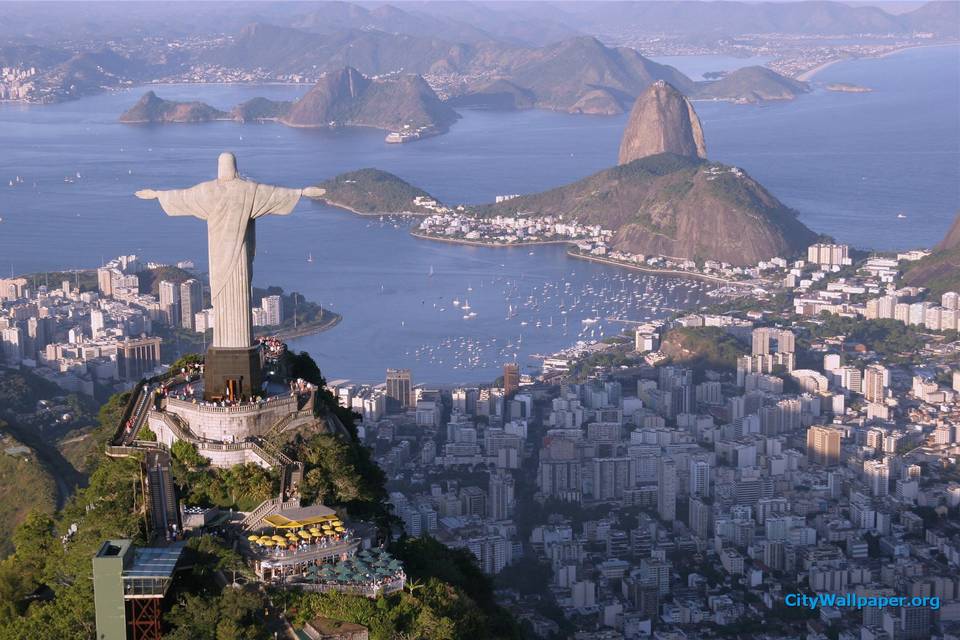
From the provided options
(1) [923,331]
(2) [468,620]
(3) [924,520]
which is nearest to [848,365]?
(1) [923,331]

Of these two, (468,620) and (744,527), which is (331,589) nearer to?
(468,620)

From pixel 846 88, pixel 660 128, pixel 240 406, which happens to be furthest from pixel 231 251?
pixel 846 88

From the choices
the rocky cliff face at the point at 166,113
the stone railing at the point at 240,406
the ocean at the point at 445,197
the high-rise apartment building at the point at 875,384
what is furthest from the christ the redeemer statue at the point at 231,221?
the rocky cliff face at the point at 166,113

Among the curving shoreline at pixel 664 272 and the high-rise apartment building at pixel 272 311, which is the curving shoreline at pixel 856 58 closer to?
the curving shoreline at pixel 664 272

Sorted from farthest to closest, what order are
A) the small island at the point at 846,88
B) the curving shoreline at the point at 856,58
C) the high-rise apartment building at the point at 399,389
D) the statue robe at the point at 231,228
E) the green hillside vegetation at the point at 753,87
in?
the curving shoreline at the point at 856,58 → the small island at the point at 846,88 → the green hillside vegetation at the point at 753,87 → the high-rise apartment building at the point at 399,389 → the statue robe at the point at 231,228

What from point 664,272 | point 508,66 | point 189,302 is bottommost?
point 664,272

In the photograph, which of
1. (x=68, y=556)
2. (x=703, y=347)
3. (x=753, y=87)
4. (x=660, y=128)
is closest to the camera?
(x=68, y=556)

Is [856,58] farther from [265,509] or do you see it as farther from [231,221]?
[265,509]

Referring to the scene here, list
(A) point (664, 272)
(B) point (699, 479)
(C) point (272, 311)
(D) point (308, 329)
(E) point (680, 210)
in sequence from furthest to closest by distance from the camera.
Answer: (E) point (680, 210), (A) point (664, 272), (C) point (272, 311), (D) point (308, 329), (B) point (699, 479)
